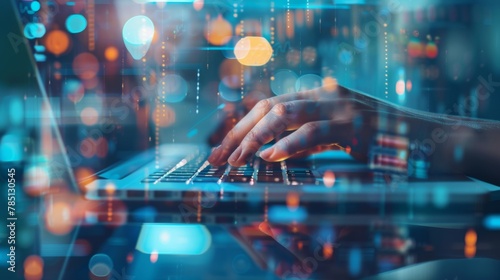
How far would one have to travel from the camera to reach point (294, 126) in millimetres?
712

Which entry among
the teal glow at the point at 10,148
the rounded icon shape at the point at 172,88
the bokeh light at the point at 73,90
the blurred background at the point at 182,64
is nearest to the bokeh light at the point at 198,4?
the blurred background at the point at 182,64

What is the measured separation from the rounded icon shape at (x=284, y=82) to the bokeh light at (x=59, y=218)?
0.39 metres

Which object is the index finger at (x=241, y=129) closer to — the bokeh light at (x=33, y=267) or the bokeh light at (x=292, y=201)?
the bokeh light at (x=292, y=201)

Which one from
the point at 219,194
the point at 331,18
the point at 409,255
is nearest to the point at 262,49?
the point at 331,18

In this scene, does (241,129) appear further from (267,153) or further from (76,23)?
(76,23)

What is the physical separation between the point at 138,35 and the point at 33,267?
39 centimetres

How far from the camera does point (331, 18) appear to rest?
752 millimetres

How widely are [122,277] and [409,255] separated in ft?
1.18

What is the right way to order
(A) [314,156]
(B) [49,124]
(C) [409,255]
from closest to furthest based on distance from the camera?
(C) [409,255] < (B) [49,124] < (A) [314,156]

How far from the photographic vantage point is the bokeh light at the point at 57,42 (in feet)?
2.19

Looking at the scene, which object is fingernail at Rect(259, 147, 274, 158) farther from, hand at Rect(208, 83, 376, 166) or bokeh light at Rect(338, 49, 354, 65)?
bokeh light at Rect(338, 49, 354, 65)

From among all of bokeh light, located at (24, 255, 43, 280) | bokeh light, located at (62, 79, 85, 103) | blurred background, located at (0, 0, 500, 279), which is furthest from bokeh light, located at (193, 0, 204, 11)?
bokeh light, located at (24, 255, 43, 280)

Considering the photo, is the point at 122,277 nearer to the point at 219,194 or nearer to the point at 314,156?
the point at 219,194

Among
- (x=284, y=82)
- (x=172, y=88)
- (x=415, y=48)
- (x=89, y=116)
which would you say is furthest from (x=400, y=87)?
(x=89, y=116)
